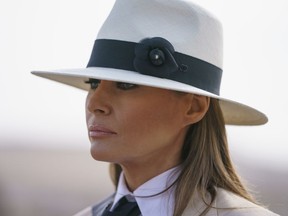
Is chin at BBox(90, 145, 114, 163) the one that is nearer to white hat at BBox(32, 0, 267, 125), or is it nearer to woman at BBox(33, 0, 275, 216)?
woman at BBox(33, 0, 275, 216)

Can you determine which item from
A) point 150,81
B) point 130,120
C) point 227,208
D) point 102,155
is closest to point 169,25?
point 150,81

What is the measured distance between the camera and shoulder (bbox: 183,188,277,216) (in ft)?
7.14

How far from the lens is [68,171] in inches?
280

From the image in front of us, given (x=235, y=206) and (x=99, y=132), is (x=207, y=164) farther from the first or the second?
(x=99, y=132)

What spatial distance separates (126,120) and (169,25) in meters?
0.34

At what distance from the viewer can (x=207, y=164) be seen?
231cm

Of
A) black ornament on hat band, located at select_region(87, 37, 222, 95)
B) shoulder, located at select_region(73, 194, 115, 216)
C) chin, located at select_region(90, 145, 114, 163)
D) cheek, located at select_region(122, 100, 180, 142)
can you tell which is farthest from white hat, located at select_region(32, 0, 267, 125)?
shoulder, located at select_region(73, 194, 115, 216)

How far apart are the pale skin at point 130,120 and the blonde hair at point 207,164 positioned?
0.12 meters

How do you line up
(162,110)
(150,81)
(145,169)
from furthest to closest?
1. (145,169)
2. (162,110)
3. (150,81)

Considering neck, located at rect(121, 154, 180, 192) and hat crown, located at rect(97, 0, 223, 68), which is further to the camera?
neck, located at rect(121, 154, 180, 192)

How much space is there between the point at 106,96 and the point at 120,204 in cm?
44

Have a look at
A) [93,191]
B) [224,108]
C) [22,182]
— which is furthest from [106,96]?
[22,182]

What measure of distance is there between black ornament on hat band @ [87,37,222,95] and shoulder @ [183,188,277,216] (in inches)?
14.0

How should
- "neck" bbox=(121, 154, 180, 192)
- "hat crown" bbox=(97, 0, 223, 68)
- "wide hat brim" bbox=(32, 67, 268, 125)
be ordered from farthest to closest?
"neck" bbox=(121, 154, 180, 192) < "hat crown" bbox=(97, 0, 223, 68) < "wide hat brim" bbox=(32, 67, 268, 125)
